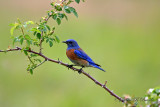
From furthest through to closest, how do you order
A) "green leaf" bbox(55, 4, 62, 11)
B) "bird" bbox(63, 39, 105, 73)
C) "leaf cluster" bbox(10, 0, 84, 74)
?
"bird" bbox(63, 39, 105, 73) < "green leaf" bbox(55, 4, 62, 11) < "leaf cluster" bbox(10, 0, 84, 74)

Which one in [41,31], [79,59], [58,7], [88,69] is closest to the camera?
[41,31]

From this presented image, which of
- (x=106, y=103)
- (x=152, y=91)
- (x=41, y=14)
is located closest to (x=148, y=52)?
(x=106, y=103)

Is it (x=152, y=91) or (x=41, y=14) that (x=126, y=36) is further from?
(x=152, y=91)

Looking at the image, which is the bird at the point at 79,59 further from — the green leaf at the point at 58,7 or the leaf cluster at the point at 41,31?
the green leaf at the point at 58,7

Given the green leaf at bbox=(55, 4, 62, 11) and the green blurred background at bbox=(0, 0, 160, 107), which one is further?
the green blurred background at bbox=(0, 0, 160, 107)

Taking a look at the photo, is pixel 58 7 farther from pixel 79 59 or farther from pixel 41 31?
pixel 79 59

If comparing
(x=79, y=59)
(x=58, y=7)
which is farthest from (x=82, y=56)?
(x=58, y=7)

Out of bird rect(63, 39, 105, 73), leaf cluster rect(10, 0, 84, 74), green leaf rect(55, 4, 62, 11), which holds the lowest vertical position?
leaf cluster rect(10, 0, 84, 74)

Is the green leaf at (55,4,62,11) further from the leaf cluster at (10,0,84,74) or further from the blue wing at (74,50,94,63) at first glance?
the blue wing at (74,50,94,63)

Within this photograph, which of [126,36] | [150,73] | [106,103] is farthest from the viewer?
[126,36]

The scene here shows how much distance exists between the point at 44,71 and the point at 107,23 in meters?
4.71

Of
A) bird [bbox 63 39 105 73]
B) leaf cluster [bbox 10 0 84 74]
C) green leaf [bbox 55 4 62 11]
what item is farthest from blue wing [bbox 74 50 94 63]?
green leaf [bbox 55 4 62 11]

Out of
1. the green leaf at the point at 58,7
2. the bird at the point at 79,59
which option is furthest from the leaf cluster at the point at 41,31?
the bird at the point at 79,59

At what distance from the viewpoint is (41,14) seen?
12.6m
